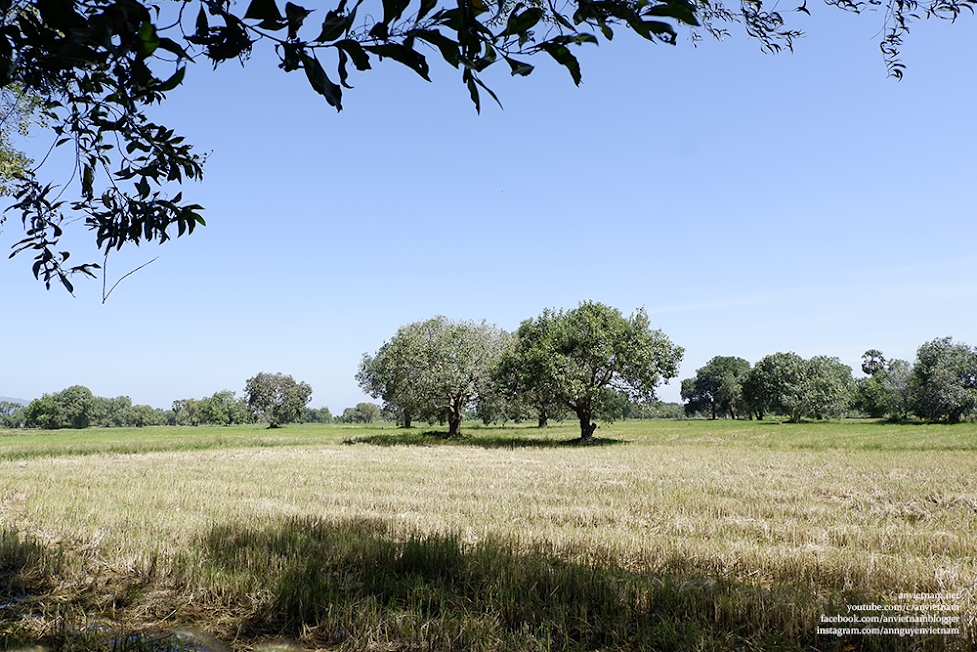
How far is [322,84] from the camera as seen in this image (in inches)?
90.2

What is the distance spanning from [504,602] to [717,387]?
13614cm

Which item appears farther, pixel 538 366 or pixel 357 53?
pixel 538 366

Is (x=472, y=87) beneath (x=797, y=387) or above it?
above

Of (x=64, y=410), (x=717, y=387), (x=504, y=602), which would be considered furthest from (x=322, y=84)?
(x=64, y=410)

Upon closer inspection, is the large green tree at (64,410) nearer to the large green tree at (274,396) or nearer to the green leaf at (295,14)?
the large green tree at (274,396)

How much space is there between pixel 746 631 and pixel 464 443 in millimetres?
35207

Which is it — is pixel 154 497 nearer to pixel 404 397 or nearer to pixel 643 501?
pixel 643 501

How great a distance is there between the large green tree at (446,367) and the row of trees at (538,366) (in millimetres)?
79

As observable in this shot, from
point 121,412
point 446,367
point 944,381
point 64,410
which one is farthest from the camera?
point 121,412

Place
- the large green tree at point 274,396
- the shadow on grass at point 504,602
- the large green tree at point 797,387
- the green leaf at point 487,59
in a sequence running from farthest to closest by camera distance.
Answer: the large green tree at point 274,396 → the large green tree at point 797,387 → the shadow on grass at point 504,602 → the green leaf at point 487,59

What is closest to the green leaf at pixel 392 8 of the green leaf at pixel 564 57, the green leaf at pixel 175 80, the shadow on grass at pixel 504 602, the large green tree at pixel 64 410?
the green leaf at pixel 564 57

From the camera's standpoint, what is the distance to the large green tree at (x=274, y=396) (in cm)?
9900

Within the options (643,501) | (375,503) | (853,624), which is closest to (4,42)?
(853,624)

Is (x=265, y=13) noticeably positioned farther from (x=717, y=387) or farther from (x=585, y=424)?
(x=717, y=387)
